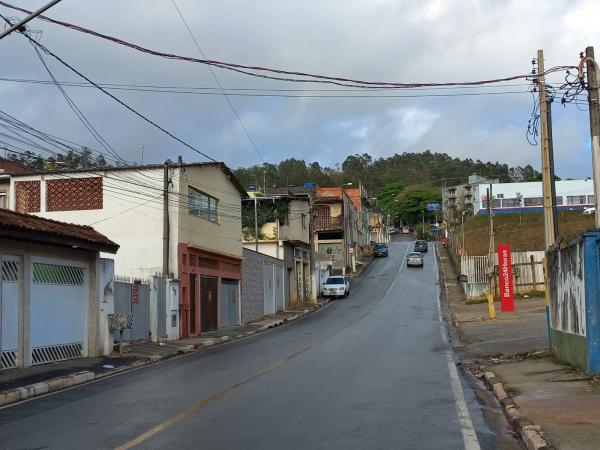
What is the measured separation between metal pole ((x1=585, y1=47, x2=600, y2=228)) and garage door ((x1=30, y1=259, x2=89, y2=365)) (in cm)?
1340

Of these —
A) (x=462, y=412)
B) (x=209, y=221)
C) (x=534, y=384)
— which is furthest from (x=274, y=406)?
(x=209, y=221)

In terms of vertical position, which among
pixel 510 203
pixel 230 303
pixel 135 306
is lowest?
pixel 230 303

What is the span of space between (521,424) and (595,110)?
8.32m

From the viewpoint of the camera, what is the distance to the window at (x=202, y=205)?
93.6 feet

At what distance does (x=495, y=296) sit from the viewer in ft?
138

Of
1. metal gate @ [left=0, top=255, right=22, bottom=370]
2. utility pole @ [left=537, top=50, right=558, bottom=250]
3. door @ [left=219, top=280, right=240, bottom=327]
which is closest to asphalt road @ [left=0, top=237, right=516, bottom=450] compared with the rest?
metal gate @ [left=0, top=255, right=22, bottom=370]

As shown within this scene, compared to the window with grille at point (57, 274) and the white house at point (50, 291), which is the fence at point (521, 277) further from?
the window with grille at point (57, 274)

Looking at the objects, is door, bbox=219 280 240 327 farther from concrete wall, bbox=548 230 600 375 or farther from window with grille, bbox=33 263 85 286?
concrete wall, bbox=548 230 600 375

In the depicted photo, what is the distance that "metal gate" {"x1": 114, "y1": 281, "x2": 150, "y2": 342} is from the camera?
21250 millimetres

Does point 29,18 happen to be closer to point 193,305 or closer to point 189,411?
point 189,411

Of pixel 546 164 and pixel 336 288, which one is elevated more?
pixel 546 164

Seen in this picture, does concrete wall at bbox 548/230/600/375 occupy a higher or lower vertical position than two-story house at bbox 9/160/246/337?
lower

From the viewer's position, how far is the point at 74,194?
2778 cm

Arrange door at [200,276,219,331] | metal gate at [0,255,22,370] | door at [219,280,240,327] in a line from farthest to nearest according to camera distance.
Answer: door at [219,280,240,327] < door at [200,276,219,331] < metal gate at [0,255,22,370]
